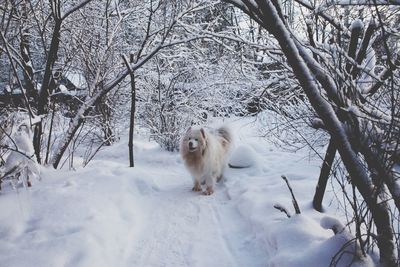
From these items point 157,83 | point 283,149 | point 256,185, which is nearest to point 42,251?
point 256,185

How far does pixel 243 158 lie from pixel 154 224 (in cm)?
331

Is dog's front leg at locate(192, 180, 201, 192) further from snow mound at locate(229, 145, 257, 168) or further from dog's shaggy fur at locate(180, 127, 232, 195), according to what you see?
snow mound at locate(229, 145, 257, 168)

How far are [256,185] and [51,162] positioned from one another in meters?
3.63

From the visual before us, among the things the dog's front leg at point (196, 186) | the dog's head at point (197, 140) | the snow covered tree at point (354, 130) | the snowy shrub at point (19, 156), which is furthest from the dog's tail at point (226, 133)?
the snow covered tree at point (354, 130)

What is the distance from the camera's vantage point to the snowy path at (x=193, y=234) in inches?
139

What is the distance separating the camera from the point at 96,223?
3.90 metres

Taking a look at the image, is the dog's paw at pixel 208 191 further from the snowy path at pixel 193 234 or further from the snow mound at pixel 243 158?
the snow mound at pixel 243 158

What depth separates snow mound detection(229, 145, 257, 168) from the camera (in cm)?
725

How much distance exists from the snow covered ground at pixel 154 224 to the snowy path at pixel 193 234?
0.01 meters

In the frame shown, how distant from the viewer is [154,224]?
452cm

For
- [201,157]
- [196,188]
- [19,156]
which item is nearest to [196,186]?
[196,188]

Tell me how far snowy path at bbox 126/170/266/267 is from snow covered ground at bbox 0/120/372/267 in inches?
0.5

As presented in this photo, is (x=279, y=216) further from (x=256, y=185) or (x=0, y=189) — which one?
(x=0, y=189)

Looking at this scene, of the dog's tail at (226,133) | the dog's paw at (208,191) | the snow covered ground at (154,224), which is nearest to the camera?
the snow covered ground at (154,224)
